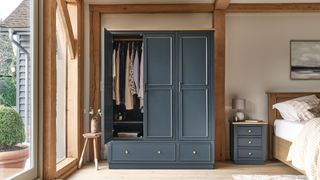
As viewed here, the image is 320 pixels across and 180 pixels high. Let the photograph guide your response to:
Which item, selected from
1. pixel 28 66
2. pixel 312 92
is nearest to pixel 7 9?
pixel 28 66

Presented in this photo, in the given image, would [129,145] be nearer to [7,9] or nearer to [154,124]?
[154,124]

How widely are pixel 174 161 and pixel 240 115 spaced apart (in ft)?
4.51

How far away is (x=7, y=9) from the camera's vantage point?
336cm

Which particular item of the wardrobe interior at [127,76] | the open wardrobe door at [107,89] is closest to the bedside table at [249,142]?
the wardrobe interior at [127,76]

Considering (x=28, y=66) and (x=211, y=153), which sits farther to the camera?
(x=211, y=153)

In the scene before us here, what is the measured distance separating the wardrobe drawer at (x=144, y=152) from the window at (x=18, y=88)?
1.54 m

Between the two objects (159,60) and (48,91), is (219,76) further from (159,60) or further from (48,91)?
(48,91)

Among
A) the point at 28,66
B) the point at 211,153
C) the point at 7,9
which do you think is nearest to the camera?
the point at 7,9

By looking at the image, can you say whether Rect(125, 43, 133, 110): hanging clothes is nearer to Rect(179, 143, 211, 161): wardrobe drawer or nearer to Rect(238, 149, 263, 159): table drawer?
Rect(179, 143, 211, 161): wardrobe drawer

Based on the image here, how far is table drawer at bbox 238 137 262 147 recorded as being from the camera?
17.7 ft

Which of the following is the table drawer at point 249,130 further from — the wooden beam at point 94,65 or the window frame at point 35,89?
the window frame at point 35,89

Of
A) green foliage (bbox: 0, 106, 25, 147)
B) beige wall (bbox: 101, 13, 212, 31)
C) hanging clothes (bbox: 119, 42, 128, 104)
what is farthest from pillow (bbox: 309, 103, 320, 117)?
green foliage (bbox: 0, 106, 25, 147)

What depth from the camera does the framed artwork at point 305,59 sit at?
581 cm

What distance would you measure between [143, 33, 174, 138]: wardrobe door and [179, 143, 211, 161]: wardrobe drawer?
29cm
